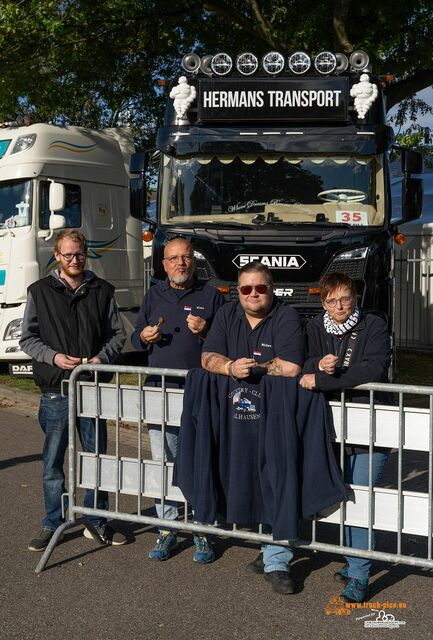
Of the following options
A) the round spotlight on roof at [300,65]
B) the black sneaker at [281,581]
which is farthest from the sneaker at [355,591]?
the round spotlight on roof at [300,65]

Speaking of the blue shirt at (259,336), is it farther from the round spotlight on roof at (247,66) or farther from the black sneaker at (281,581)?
the round spotlight on roof at (247,66)

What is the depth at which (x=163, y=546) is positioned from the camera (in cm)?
517

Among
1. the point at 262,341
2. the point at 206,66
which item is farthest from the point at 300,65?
the point at 262,341

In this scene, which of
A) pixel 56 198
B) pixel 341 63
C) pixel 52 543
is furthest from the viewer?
pixel 56 198

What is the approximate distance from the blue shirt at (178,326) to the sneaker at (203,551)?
103 cm

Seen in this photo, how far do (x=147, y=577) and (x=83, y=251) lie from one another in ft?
6.57

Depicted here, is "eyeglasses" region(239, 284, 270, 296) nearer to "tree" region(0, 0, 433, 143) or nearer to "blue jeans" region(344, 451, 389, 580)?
"blue jeans" region(344, 451, 389, 580)

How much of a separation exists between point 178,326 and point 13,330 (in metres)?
7.29

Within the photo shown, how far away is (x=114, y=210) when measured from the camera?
13.7 m

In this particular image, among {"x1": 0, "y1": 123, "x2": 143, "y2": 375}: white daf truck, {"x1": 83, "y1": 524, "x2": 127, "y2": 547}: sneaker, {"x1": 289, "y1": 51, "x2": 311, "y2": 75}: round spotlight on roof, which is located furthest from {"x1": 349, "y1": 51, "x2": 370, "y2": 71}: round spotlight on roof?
{"x1": 83, "y1": 524, "x2": 127, "y2": 547}: sneaker

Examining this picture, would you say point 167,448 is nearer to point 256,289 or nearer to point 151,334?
point 151,334

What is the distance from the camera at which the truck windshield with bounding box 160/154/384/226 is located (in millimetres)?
8578

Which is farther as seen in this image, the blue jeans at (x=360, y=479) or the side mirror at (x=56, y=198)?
the side mirror at (x=56, y=198)

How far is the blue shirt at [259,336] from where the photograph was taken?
464 cm
